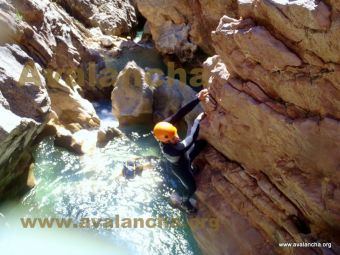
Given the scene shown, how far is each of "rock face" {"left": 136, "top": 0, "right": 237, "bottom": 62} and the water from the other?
184 inches

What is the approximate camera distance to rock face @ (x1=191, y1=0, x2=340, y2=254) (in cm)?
531

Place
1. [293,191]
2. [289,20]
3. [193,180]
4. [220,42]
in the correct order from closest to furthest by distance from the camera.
→ [289,20]
[293,191]
[220,42]
[193,180]

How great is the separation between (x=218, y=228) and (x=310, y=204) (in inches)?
89.1

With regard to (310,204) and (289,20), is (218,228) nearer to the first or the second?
(310,204)

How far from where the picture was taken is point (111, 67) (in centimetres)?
1680

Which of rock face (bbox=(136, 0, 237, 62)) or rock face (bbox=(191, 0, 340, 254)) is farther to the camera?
rock face (bbox=(136, 0, 237, 62))

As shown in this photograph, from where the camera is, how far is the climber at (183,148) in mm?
7465

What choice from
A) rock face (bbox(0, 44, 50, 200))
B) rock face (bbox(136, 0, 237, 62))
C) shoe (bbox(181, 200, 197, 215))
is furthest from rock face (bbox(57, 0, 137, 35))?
shoe (bbox(181, 200, 197, 215))

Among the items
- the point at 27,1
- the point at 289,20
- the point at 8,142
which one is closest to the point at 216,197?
the point at 289,20

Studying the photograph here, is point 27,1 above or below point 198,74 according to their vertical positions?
above

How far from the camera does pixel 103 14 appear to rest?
19906mm

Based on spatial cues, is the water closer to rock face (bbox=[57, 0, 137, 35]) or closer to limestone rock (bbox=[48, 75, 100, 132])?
limestone rock (bbox=[48, 75, 100, 132])

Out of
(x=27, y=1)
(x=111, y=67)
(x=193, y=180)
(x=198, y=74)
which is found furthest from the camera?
(x=111, y=67)

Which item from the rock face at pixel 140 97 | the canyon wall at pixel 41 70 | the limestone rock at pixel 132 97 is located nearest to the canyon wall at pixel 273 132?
the canyon wall at pixel 41 70
